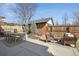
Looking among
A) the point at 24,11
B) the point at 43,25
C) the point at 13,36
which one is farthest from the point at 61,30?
the point at 13,36

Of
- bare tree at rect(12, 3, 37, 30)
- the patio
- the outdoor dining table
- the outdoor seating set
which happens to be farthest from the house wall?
the outdoor dining table

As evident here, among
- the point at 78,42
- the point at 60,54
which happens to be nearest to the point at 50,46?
the point at 60,54

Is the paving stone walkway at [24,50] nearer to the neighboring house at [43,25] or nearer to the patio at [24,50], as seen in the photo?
the patio at [24,50]

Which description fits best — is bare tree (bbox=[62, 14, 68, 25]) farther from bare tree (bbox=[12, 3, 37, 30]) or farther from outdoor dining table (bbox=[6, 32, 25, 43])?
outdoor dining table (bbox=[6, 32, 25, 43])

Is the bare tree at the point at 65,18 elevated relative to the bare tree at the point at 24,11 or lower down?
lower down

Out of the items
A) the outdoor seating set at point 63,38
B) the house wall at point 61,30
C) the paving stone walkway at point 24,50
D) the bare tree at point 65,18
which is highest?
the bare tree at point 65,18

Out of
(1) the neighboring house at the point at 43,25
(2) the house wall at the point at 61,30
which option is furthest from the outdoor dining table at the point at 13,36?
(2) the house wall at the point at 61,30

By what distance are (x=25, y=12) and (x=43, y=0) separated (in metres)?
0.48

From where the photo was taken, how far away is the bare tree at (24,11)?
288cm

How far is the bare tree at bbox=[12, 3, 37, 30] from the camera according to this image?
2.88m

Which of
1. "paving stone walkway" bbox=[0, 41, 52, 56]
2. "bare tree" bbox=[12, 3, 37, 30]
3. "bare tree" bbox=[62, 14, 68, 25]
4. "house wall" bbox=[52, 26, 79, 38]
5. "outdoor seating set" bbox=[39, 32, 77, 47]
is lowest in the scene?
"paving stone walkway" bbox=[0, 41, 52, 56]

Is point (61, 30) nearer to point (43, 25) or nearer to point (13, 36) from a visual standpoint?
point (43, 25)

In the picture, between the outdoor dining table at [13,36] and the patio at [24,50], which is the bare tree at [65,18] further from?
the outdoor dining table at [13,36]

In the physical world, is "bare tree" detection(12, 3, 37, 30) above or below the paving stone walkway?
above
